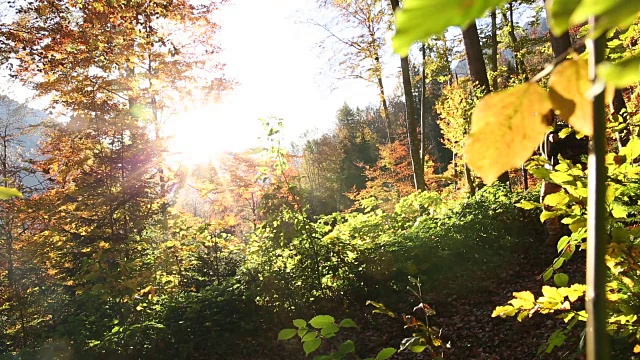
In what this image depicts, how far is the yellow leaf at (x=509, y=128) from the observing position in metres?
0.27

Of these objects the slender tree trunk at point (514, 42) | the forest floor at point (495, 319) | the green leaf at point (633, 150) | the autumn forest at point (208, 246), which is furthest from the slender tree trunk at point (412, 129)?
the green leaf at point (633, 150)

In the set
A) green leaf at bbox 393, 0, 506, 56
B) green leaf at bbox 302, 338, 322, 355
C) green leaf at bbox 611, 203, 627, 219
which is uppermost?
green leaf at bbox 393, 0, 506, 56

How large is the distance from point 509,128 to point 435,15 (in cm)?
10

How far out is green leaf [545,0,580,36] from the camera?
0.94ft

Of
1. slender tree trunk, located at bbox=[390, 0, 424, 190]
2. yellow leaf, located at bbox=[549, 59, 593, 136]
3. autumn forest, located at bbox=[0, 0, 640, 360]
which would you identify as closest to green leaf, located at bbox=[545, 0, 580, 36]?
yellow leaf, located at bbox=[549, 59, 593, 136]

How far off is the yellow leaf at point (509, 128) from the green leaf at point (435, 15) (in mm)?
63

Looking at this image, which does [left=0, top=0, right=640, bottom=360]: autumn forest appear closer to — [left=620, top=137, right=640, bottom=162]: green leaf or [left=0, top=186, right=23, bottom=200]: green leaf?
[left=620, top=137, right=640, bottom=162]: green leaf

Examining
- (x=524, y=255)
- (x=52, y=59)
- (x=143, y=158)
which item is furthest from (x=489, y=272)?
(x=52, y=59)

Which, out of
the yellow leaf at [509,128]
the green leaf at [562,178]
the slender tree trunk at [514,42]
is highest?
the slender tree trunk at [514,42]

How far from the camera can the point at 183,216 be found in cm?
675

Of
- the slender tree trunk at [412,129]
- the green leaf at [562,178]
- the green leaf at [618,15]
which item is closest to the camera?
the green leaf at [618,15]

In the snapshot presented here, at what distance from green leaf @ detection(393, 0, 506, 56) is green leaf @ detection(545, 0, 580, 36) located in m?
0.08

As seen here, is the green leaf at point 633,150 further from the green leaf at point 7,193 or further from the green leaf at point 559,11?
the green leaf at point 7,193

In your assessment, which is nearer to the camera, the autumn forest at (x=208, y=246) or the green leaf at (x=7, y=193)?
the green leaf at (x=7, y=193)
